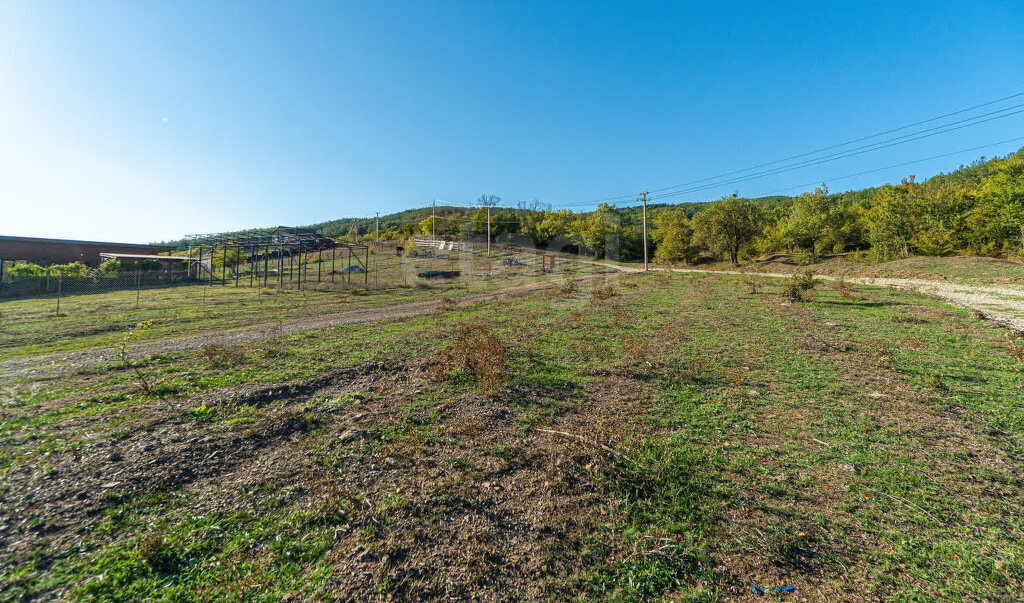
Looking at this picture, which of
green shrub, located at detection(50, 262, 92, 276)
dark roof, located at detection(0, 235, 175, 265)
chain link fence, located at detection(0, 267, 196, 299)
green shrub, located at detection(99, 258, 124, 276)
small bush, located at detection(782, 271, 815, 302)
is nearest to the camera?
small bush, located at detection(782, 271, 815, 302)

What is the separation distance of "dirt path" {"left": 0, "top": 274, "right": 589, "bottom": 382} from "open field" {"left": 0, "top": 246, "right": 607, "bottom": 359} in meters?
0.82

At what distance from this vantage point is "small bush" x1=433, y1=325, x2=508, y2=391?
7.10 m

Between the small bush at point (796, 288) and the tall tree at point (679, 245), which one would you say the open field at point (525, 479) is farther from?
the tall tree at point (679, 245)

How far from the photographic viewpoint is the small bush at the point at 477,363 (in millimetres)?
7102

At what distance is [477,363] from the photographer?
7.90m

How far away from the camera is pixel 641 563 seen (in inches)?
113

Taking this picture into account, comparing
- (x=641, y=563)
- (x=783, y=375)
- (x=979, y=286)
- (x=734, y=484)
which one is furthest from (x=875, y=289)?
(x=641, y=563)

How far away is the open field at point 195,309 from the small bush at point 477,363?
908cm

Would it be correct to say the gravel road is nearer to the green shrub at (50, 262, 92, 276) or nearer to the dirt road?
the dirt road

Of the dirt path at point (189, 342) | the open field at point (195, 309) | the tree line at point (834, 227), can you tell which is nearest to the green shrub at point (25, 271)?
the open field at point (195, 309)

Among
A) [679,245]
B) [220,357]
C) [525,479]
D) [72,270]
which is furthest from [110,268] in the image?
[679,245]

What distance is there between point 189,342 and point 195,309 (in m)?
9.84

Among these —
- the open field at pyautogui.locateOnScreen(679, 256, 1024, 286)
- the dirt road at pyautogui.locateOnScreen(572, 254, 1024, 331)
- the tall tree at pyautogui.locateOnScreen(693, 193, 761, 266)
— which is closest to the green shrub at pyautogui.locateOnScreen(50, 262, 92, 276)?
the open field at pyautogui.locateOnScreen(679, 256, 1024, 286)

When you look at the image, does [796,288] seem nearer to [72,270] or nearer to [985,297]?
[985,297]
